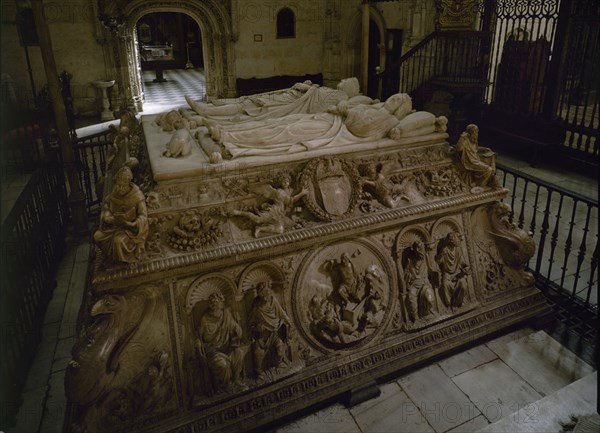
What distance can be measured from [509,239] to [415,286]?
2.91ft

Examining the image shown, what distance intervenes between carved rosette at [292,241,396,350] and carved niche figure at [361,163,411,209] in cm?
35

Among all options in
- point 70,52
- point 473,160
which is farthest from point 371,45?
point 473,160

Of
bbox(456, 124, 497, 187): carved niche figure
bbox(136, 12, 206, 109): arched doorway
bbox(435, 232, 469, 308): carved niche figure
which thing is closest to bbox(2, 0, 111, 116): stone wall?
bbox(136, 12, 206, 109): arched doorway

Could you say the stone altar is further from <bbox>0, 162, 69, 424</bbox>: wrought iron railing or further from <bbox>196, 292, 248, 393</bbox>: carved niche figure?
<bbox>0, 162, 69, 424</bbox>: wrought iron railing

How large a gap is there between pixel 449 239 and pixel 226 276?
1660 mm

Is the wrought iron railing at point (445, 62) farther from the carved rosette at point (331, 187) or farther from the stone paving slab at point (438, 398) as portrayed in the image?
the stone paving slab at point (438, 398)

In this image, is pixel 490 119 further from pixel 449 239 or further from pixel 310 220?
pixel 310 220

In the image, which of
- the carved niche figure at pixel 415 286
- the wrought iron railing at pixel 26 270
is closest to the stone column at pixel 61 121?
the wrought iron railing at pixel 26 270

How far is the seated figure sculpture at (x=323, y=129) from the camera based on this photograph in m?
3.09

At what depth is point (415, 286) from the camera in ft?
10.7

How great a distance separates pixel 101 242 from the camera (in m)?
2.43

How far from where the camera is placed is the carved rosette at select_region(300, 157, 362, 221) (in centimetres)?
300

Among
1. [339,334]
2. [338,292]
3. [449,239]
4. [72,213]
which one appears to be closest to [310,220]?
[338,292]

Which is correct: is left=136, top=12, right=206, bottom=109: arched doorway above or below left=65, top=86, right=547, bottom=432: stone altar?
above
